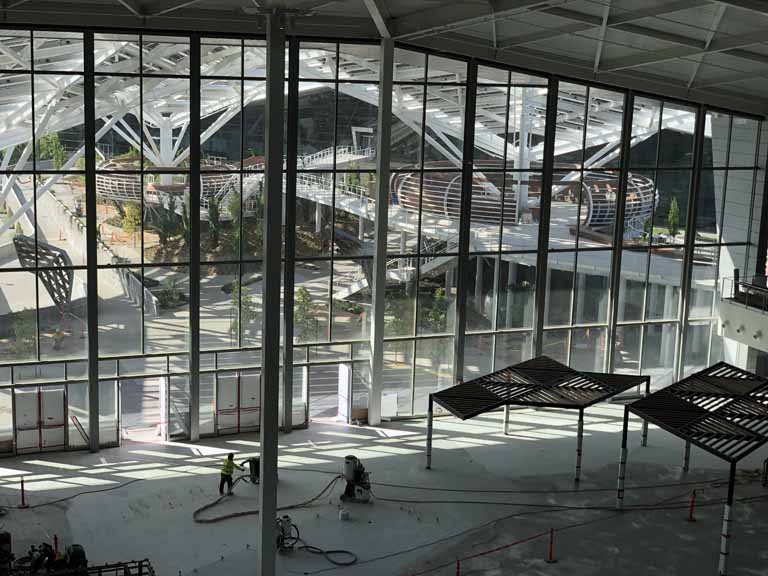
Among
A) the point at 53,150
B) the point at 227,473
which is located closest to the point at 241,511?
the point at 227,473

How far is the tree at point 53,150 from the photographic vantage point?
24531 millimetres

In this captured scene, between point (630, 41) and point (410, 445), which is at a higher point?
point (630, 41)

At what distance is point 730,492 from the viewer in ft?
63.7

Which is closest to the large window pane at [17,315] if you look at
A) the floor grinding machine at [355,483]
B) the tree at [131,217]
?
the tree at [131,217]

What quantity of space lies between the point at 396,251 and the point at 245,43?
23.6ft

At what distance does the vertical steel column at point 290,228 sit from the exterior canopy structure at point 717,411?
31.0 ft

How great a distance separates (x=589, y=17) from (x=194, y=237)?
38.2 ft

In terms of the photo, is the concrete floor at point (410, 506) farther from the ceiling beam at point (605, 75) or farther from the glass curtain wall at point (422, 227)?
the ceiling beam at point (605, 75)

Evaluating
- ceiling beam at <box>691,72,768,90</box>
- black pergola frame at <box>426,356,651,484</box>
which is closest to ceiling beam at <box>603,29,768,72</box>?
ceiling beam at <box>691,72,768,90</box>

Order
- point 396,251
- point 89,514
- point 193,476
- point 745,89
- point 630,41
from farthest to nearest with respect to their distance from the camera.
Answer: point 745,89 < point 396,251 < point 630,41 < point 193,476 < point 89,514

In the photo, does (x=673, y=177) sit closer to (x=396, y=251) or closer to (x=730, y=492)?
(x=396, y=251)

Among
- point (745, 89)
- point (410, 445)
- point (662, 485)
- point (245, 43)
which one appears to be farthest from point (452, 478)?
point (745, 89)

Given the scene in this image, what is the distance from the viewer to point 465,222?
28.8 metres

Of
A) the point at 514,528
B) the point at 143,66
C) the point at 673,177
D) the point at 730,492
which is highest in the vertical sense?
the point at 143,66
